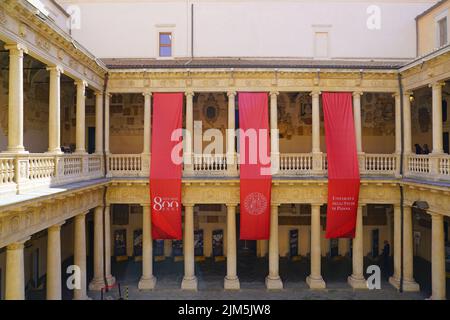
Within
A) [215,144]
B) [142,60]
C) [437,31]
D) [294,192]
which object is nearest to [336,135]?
[294,192]

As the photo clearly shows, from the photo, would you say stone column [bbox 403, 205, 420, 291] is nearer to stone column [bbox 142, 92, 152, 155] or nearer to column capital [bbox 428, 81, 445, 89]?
column capital [bbox 428, 81, 445, 89]

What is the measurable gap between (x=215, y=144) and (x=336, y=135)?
24.0 ft

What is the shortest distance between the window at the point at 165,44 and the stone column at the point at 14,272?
16.1 metres

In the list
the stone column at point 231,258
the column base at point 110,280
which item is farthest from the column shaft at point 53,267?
the stone column at point 231,258

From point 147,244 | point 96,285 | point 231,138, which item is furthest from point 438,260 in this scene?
point 96,285

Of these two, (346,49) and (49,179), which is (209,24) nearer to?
(346,49)

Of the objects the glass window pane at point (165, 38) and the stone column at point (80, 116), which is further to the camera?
the glass window pane at point (165, 38)

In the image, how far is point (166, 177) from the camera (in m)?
17.2

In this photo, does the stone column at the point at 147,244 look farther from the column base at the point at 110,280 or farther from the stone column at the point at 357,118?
the stone column at the point at 357,118

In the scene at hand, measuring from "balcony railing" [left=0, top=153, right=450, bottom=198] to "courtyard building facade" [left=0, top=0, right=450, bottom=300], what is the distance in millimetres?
71

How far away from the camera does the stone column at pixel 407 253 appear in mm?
17469

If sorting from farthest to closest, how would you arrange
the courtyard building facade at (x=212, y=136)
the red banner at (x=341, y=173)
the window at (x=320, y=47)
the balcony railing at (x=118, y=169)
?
A: 1. the window at (x=320, y=47)
2. the red banner at (x=341, y=173)
3. the courtyard building facade at (x=212, y=136)
4. the balcony railing at (x=118, y=169)

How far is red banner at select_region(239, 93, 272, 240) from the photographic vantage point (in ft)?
56.4

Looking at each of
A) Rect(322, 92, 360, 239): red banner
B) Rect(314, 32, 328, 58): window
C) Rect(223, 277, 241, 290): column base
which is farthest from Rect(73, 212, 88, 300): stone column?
Rect(314, 32, 328, 58): window
